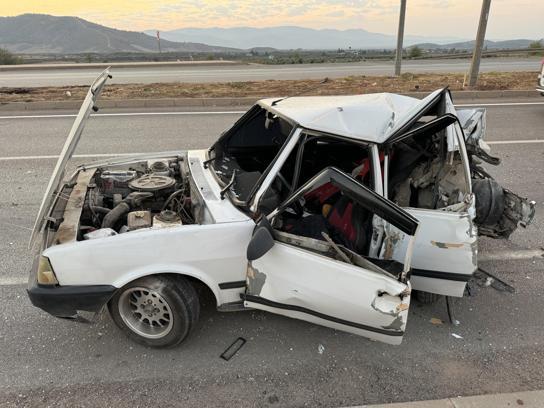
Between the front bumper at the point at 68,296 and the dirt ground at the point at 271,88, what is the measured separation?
33.9 feet

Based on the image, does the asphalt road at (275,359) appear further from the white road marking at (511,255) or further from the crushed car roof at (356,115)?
the crushed car roof at (356,115)

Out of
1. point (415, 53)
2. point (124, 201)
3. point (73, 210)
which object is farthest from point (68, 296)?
point (415, 53)

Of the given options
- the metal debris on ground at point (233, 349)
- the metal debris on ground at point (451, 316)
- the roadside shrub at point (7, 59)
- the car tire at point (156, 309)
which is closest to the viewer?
the car tire at point (156, 309)

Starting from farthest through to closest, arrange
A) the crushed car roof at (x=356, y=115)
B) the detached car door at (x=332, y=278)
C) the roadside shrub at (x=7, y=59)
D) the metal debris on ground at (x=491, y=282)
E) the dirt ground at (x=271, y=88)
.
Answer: the roadside shrub at (x=7, y=59), the dirt ground at (x=271, y=88), the metal debris on ground at (x=491, y=282), the crushed car roof at (x=356, y=115), the detached car door at (x=332, y=278)

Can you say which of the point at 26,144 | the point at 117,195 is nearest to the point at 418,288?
the point at 117,195

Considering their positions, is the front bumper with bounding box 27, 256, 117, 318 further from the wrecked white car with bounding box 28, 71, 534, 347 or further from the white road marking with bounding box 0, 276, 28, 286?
the white road marking with bounding box 0, 276, 28, 286

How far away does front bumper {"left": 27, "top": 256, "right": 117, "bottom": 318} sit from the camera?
2.75 m

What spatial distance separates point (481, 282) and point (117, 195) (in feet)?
→ 10.6

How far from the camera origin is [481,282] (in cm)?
372

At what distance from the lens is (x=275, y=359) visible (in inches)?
116

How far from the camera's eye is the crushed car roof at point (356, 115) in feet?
10.1

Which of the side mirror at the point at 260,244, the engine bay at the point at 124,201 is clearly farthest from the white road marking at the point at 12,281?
the side mirror at the point at 260,244

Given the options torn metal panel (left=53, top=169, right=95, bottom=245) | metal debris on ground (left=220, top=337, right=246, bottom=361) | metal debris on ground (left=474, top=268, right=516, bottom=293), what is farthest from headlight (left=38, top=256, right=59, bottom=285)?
metal debris on ground (left=474, top=268, right=516, bottom=293)

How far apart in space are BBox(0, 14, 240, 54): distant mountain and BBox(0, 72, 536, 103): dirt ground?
116 meters
